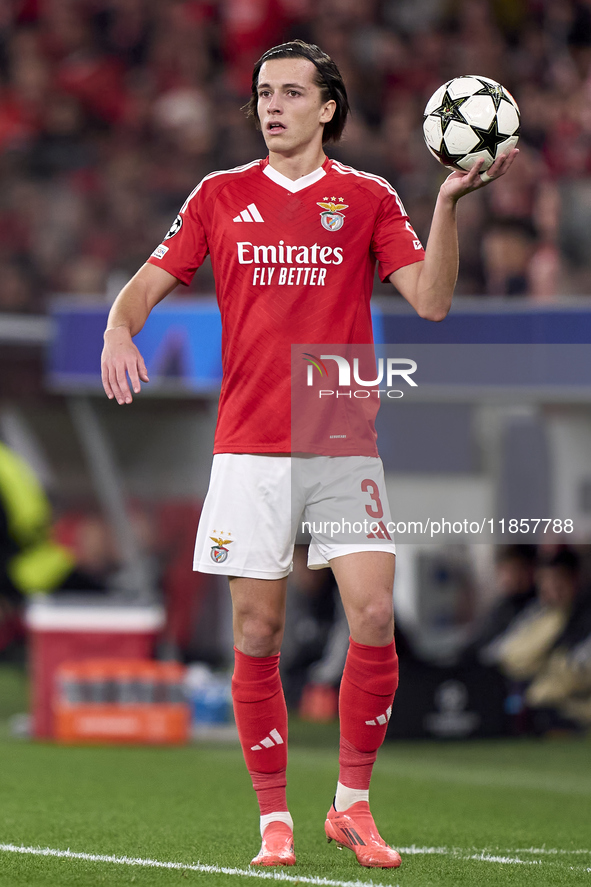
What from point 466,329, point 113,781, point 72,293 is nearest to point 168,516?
point 72,293

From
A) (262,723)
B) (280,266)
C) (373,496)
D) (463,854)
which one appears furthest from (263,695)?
(280,266)

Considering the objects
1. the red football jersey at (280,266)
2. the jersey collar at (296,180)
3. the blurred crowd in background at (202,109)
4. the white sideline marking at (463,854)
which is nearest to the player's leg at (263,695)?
the red football jersey at (280,266)

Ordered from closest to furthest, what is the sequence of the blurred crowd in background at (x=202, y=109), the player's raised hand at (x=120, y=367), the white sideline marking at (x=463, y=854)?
the player's raised hand at (x=120, y=367) → the white sideline marking at (x=463, y=854) → the blurred crowd in background at (x=202, y=109)

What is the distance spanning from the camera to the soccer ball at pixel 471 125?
3.57 m

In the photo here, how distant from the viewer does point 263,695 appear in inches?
146

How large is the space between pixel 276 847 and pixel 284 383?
1.22 meters

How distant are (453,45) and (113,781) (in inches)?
346

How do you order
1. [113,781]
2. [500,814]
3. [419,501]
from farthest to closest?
1. [419,501]
2. [113,781]
3. [500,814]

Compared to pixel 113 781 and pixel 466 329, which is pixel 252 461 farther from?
pixel 466 329

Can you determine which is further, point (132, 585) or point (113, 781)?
point (132, 585)

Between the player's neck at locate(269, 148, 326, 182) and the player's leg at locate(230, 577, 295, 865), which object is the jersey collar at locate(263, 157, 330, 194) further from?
the player's leg at locate(230, 577, 295, 865)

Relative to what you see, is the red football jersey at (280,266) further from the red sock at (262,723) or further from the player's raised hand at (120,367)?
the red sock at (262,723)

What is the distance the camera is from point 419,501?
8.98 meters

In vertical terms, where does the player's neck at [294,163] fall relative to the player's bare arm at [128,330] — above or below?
above
